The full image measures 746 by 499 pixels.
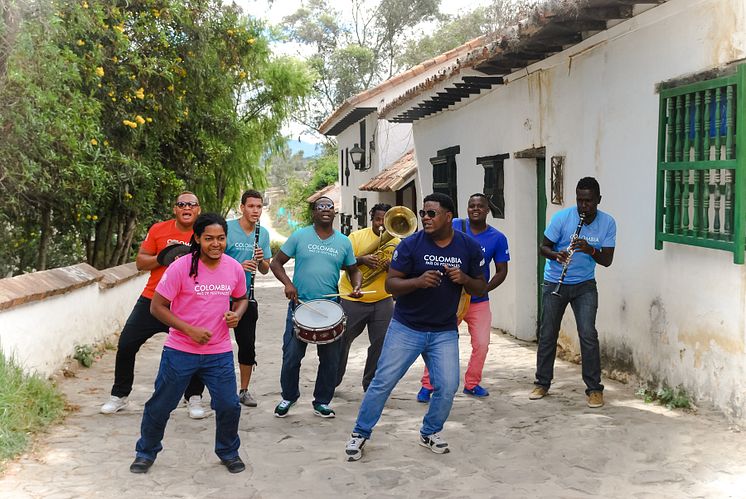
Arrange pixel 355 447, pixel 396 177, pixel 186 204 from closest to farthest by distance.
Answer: pixel 355 447 < pixel 186 204 < pixel 396 177

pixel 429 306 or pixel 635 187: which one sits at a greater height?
pixel 635 187

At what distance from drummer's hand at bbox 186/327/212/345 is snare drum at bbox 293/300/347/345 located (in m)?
1.30

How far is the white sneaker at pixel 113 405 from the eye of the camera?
6520 mm

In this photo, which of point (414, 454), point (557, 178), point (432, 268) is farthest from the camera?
point (557, 178)

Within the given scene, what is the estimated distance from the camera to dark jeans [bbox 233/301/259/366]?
661cm

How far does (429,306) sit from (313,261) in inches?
53.9

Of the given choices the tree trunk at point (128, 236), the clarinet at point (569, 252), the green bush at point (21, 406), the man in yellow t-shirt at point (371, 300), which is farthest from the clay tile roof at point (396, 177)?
the green bush at point (21, 406)

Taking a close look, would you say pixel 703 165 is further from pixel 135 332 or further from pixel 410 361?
pixel 135 332

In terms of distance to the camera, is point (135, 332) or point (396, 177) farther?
point (396, 177)

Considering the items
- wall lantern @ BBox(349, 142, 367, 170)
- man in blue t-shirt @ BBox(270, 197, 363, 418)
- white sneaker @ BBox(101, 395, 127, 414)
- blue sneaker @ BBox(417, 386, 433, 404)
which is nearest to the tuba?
man in blue t-shirt @ BBox(270, 197, 363, 418)

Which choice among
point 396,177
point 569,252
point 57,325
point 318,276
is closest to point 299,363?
point 318,276

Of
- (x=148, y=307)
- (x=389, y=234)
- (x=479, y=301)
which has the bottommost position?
(x=479, y=301)

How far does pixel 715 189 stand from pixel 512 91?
4831 mm

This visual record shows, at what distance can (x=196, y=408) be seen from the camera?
21.2ft
